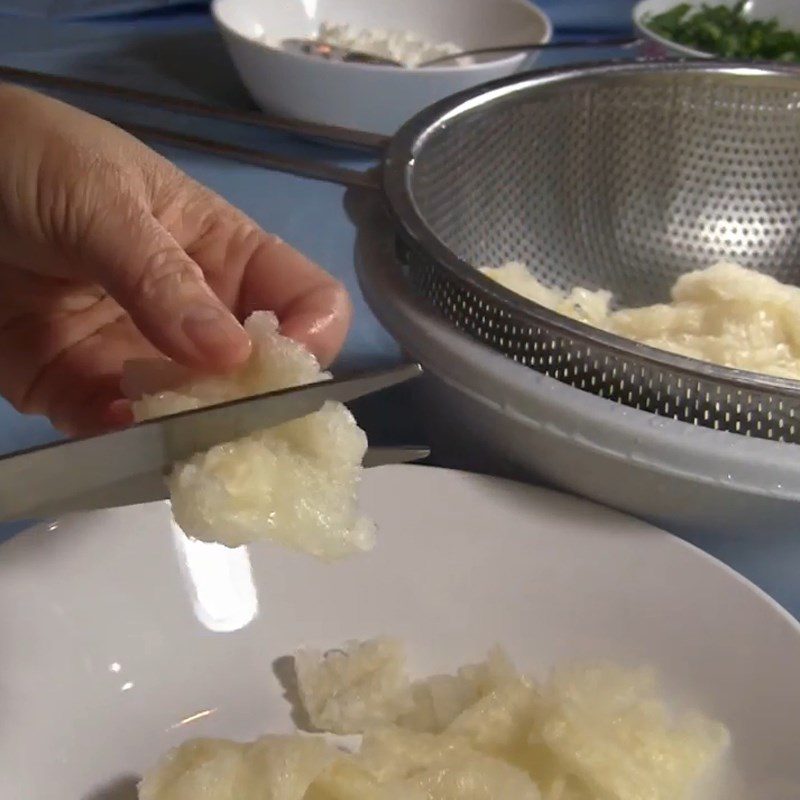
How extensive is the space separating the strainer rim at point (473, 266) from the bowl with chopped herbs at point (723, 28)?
0.32 meters

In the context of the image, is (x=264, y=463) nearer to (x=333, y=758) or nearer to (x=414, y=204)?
(x=333, y=758)

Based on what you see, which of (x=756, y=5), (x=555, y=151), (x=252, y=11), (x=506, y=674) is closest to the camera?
(x=506, y=674)

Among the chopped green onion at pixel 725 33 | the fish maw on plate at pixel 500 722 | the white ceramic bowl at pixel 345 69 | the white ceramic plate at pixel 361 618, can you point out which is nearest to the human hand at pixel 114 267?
the white ceramic plate at pixel 361 618

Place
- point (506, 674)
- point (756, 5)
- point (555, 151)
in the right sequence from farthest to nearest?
1. point (756, 5)
2. point (555, 151)
3. point (506, 674)

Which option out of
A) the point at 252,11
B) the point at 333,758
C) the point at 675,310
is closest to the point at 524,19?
the point at 252,11

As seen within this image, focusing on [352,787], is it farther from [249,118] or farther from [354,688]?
[249,118]

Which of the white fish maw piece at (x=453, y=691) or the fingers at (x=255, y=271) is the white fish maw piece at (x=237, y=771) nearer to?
the white fish maw piece at (x=453, y=691)

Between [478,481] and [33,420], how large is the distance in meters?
0.40

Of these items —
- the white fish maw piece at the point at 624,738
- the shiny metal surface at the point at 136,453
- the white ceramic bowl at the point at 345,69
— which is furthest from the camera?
the white ceramic bowl at the point at 345,69

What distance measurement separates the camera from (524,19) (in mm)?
1438

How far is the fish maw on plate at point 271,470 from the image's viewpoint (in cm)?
51

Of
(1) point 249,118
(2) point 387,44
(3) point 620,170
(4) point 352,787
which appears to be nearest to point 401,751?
(4) point 352,787

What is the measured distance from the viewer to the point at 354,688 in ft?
2.06

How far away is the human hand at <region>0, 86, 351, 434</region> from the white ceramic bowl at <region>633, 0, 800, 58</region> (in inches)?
33.6
